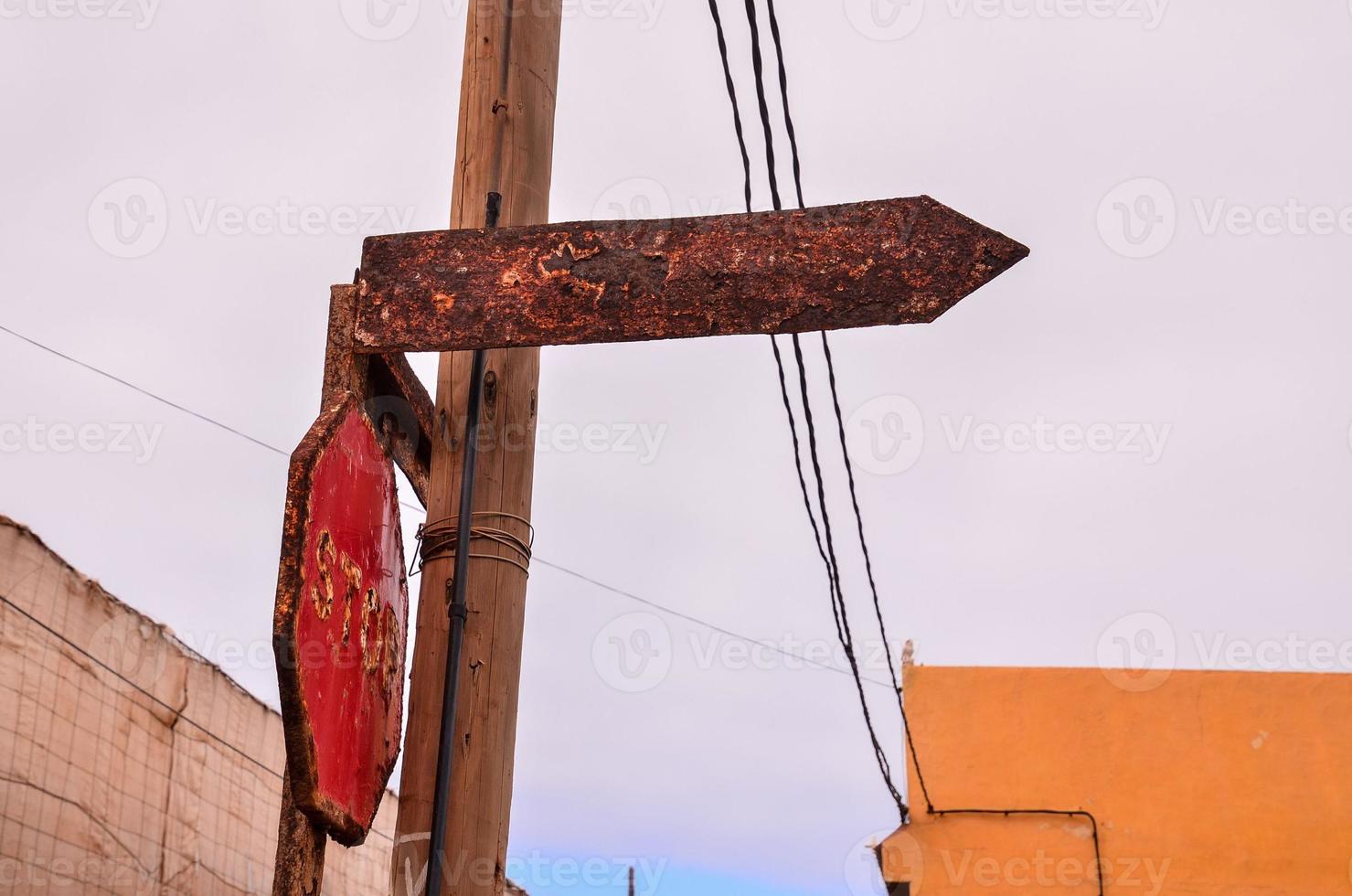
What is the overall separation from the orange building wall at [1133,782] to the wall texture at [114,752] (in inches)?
266

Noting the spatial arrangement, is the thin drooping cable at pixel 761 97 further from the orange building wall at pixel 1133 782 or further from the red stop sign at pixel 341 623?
the orange building wall at pixel 1133 782

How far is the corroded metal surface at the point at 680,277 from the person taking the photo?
3428 millimetres

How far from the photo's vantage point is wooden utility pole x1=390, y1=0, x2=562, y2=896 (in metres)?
3.60

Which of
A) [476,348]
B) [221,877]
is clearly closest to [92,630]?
[221,877]

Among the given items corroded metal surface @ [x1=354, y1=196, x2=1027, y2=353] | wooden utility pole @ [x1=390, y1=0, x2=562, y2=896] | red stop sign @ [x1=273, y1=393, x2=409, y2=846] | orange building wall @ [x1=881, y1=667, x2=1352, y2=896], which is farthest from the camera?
orange building wall @ [x1=881, y1=667, x2=1352, y2=896]

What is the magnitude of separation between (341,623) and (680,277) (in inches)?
46.1

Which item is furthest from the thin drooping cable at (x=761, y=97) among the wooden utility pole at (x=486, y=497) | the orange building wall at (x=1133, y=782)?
the orange building wall at (x=1133, y=782)

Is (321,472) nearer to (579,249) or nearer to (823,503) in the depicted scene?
(579,249)

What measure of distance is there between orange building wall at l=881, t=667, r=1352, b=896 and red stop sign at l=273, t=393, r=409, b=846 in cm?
929

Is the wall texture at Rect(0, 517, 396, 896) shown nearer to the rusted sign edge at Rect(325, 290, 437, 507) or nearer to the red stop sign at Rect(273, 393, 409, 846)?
the rusted sign edge at Rect(325, 290, 437, 507)

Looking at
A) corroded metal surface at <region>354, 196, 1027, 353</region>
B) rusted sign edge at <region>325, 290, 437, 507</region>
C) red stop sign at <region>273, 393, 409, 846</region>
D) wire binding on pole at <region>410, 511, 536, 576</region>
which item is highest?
corroded metal surface at <region>354, 196, 1027, 353</region>

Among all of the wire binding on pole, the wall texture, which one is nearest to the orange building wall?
the wall texture

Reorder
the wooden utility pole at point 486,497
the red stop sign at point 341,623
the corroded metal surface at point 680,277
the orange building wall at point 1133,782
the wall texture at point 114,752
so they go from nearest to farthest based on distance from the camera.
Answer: the red stop sign at point 341,623 → the corroded metal surface at point 680,277 → the wooden utility pole at point 486,497 → the wall texture at point 114,752 → the orange building wall at point 1133,782

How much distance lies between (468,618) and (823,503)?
4.39 m
